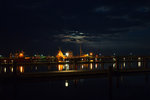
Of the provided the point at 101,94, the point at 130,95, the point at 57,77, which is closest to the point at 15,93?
the point at 57,77

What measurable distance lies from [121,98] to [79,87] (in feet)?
13.6

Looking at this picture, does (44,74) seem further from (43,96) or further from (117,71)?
(117,71)

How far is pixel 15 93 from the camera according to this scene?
11984mm

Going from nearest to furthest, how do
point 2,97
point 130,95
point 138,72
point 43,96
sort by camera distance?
point 2,97, point 43,96, point 130,95, point 138,72

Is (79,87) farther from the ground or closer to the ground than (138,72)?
closer to the ground

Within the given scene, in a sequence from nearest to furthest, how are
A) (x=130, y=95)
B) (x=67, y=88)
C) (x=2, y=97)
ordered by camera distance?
(x=2, y=97)
(x=130, y=95)
(x=67, y=88)

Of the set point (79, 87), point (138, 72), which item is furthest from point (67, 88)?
point (138, 72)

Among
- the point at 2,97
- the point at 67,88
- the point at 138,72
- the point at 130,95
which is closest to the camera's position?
the point at 2,97

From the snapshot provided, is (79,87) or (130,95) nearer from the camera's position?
(130,95)

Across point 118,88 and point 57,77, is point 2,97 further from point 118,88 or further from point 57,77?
point 118,88

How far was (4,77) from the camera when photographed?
12258 mm

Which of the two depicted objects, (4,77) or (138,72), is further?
(138,72)

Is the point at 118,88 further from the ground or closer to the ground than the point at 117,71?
closer to the ground

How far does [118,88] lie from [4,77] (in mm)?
10081
